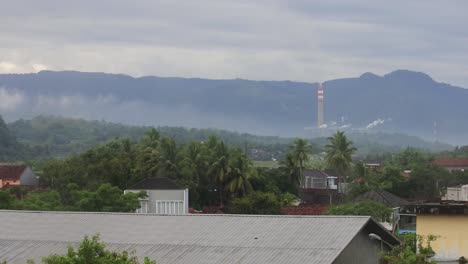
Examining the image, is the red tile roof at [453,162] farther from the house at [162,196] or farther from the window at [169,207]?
the window at [169,207]

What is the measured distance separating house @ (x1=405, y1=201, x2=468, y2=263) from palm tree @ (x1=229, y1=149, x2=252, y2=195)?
58634 mm

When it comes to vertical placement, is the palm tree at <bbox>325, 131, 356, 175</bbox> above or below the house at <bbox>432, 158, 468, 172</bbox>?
above

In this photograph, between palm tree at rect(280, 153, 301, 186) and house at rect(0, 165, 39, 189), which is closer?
palm tree at rect(280, 153, 301, 186)

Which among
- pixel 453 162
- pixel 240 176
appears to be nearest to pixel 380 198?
pixel 240 176

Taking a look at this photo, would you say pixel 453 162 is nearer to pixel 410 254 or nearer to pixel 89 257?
pixel 410 254

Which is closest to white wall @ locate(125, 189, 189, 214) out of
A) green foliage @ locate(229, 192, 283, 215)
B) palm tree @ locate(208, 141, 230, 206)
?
green foliage @ locate(229, 192, 283, 215)

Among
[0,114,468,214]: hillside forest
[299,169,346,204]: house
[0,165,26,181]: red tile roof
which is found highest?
[0,114,468,214]: hillside forest

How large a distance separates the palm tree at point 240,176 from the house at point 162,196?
53.4 ft

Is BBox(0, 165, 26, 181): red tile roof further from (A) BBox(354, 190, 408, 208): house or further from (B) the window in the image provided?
(B) the window

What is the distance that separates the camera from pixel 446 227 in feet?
103

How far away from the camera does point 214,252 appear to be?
95.0 feet

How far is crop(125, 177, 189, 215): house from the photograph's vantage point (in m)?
72.0

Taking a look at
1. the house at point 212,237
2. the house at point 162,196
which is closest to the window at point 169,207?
the house at point 162,196

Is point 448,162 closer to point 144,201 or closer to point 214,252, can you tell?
point 144,201
